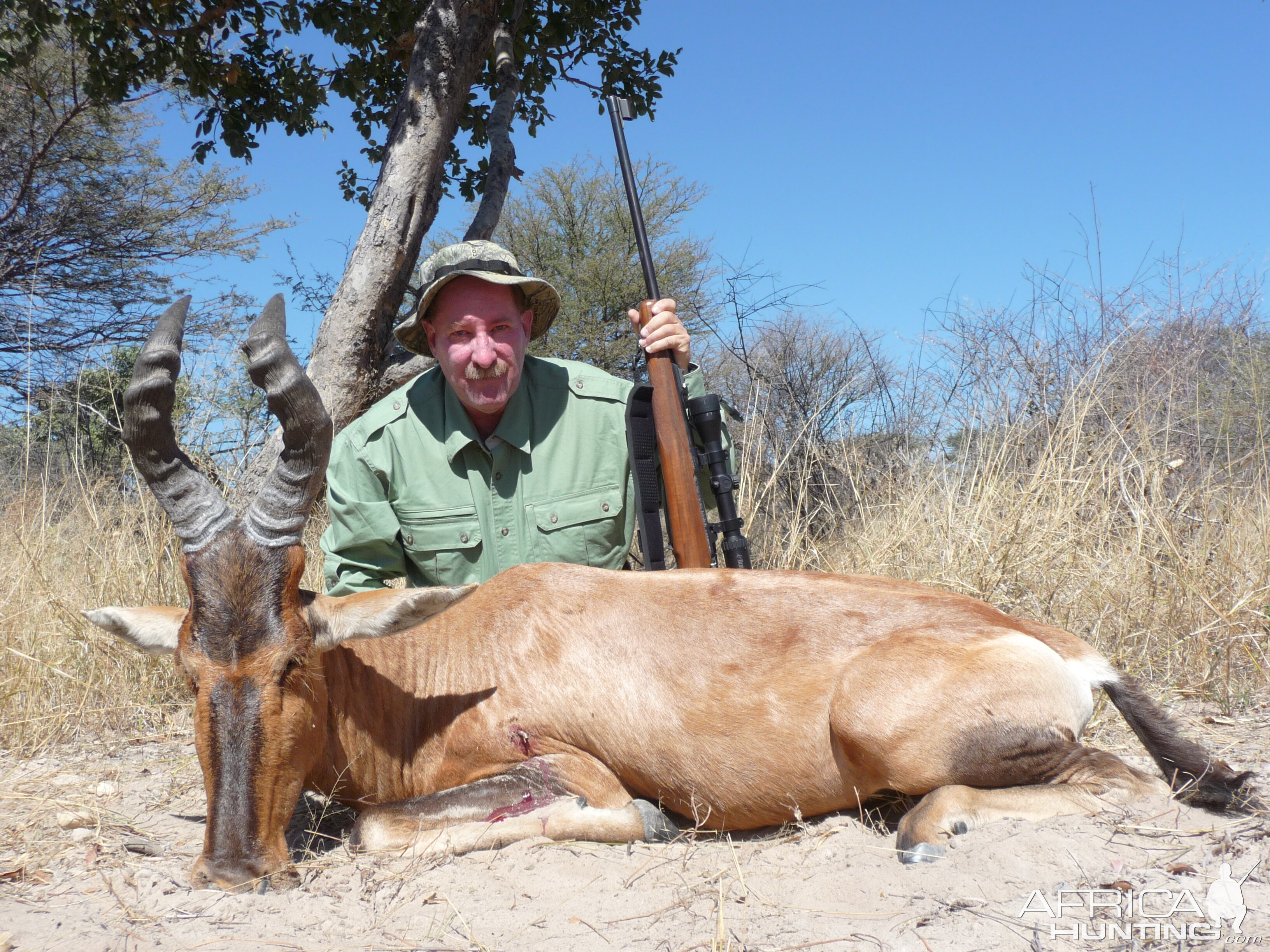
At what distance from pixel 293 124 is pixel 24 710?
6.18 metres

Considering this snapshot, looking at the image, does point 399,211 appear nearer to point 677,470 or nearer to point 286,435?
point 677,470

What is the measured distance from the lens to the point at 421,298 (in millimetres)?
4828

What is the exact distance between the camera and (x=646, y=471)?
481 cm

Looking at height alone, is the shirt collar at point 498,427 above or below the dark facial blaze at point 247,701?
above

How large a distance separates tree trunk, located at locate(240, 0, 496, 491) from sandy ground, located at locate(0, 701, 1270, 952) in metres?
4.11

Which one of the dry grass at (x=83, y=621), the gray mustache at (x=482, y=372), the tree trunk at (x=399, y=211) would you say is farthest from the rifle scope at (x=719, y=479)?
the tree trunk at (x=399, y=211)

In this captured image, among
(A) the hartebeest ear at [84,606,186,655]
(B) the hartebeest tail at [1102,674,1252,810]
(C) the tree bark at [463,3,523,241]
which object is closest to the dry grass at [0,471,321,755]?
(A) the hartebeest ear at [84,606,186,655]

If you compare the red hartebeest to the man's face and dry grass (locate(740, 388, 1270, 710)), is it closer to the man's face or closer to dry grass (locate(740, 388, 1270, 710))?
the man's face

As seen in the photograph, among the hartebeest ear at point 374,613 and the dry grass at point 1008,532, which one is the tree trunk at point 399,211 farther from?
the hartebeest ear at point 374,613

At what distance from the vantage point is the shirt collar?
4.86 metres

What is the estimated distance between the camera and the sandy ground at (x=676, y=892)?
2527 millimetres

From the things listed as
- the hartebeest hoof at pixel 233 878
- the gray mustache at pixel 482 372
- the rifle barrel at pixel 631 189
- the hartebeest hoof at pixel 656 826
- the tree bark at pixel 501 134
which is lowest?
the hartebeest hoof at pixel 656 826

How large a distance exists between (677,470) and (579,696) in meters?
1.60

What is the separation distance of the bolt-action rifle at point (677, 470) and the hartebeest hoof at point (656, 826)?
4.67 feet
